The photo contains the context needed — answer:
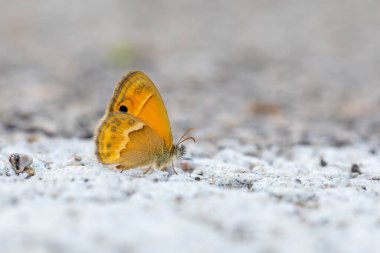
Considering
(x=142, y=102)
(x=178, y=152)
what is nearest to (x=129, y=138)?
(x=142, y=102)

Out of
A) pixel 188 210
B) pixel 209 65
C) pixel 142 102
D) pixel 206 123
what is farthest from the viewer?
pixel 209 65

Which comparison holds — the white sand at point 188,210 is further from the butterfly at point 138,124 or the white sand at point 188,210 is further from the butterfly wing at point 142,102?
the butterfly wing at point 142,102

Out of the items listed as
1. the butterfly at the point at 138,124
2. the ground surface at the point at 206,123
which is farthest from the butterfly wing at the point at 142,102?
the ground surface at the point at 206,123

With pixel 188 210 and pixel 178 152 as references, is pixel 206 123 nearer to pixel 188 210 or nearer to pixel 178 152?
pixel 178 152

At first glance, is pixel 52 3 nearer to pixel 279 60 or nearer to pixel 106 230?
pixel 279 60

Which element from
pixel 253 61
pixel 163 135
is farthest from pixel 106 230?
pixel 253 61
